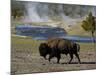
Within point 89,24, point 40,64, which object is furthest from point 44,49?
point 89,24

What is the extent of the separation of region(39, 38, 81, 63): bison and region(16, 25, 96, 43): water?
0.19 feet

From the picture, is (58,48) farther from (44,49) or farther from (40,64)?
(40,64)

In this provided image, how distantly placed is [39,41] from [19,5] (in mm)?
498

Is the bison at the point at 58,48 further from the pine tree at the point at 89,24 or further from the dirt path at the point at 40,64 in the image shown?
the pine tree at the point at 89,24

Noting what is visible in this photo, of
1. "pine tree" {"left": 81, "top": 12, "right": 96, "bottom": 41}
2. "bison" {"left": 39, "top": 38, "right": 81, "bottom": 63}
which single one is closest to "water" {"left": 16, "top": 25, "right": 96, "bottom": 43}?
"bison" {"left": 39, "top": 38, "right": 81, "bottom": 63}

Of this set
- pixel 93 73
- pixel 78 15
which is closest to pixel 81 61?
pixel 93 73

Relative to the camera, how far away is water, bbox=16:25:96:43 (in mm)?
2506

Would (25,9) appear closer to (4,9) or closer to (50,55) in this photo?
(4,9)

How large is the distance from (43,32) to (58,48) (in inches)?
11.3

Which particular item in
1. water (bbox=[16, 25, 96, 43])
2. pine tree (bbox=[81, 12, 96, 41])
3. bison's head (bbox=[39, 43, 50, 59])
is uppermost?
pine tree (bbox=[81, 12, 96, 41])

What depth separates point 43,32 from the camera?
8.52 feet

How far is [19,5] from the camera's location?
248 cm

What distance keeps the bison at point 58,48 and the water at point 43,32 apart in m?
0.06

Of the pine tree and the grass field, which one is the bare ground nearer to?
the grass field
